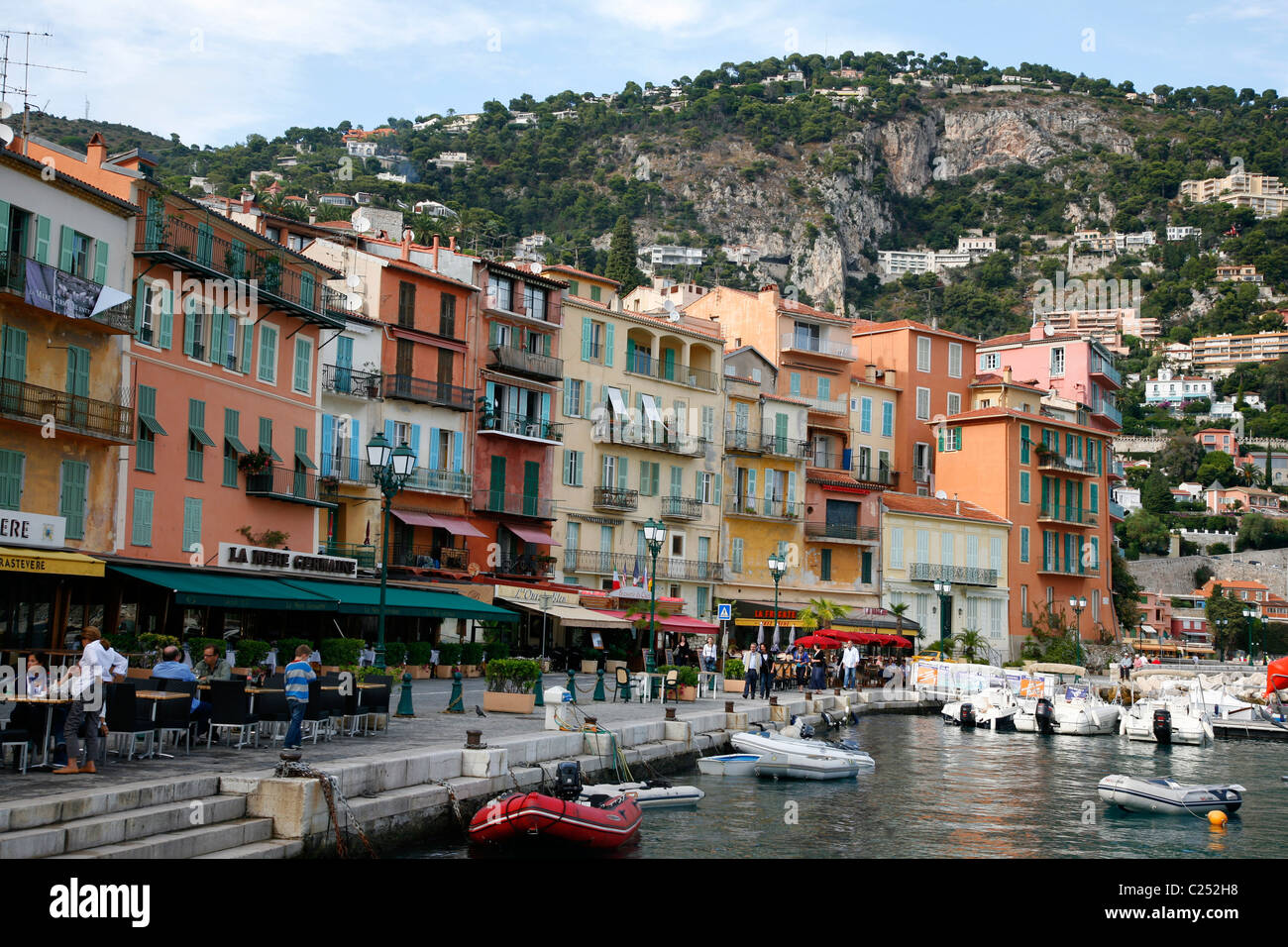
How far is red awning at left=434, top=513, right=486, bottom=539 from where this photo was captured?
47062 mm

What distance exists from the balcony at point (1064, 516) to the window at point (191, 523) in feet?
160

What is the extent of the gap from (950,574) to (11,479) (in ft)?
155

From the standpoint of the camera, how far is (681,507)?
56688mm

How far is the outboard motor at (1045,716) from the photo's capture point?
1721 inches

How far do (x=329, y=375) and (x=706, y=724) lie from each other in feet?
70.1

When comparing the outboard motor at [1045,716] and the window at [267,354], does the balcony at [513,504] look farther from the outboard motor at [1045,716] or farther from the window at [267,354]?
the outboard motor at [1045,716]

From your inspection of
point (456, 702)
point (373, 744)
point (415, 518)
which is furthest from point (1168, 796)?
point (415, 518)

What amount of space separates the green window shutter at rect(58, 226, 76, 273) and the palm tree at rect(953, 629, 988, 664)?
1748 inches

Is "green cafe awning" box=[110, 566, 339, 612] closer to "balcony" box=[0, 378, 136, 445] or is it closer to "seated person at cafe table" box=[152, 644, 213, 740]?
"balcony" box=[0, 378, 136, 445]

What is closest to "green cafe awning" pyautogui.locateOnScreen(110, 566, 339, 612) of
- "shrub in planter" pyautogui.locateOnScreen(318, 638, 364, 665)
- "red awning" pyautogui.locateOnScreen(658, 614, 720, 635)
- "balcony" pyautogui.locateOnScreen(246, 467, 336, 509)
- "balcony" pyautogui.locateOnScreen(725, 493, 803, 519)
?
"shrub in planter" pyautogui.locateOnScreen(318, 638, 364, 665)

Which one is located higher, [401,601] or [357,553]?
[357,553]

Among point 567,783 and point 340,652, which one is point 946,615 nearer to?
point 340,652

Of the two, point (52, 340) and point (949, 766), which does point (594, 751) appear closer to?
point (949, 766)

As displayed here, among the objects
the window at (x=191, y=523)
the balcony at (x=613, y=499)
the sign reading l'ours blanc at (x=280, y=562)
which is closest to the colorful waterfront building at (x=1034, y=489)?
the balcony at (x=613, y=499)
